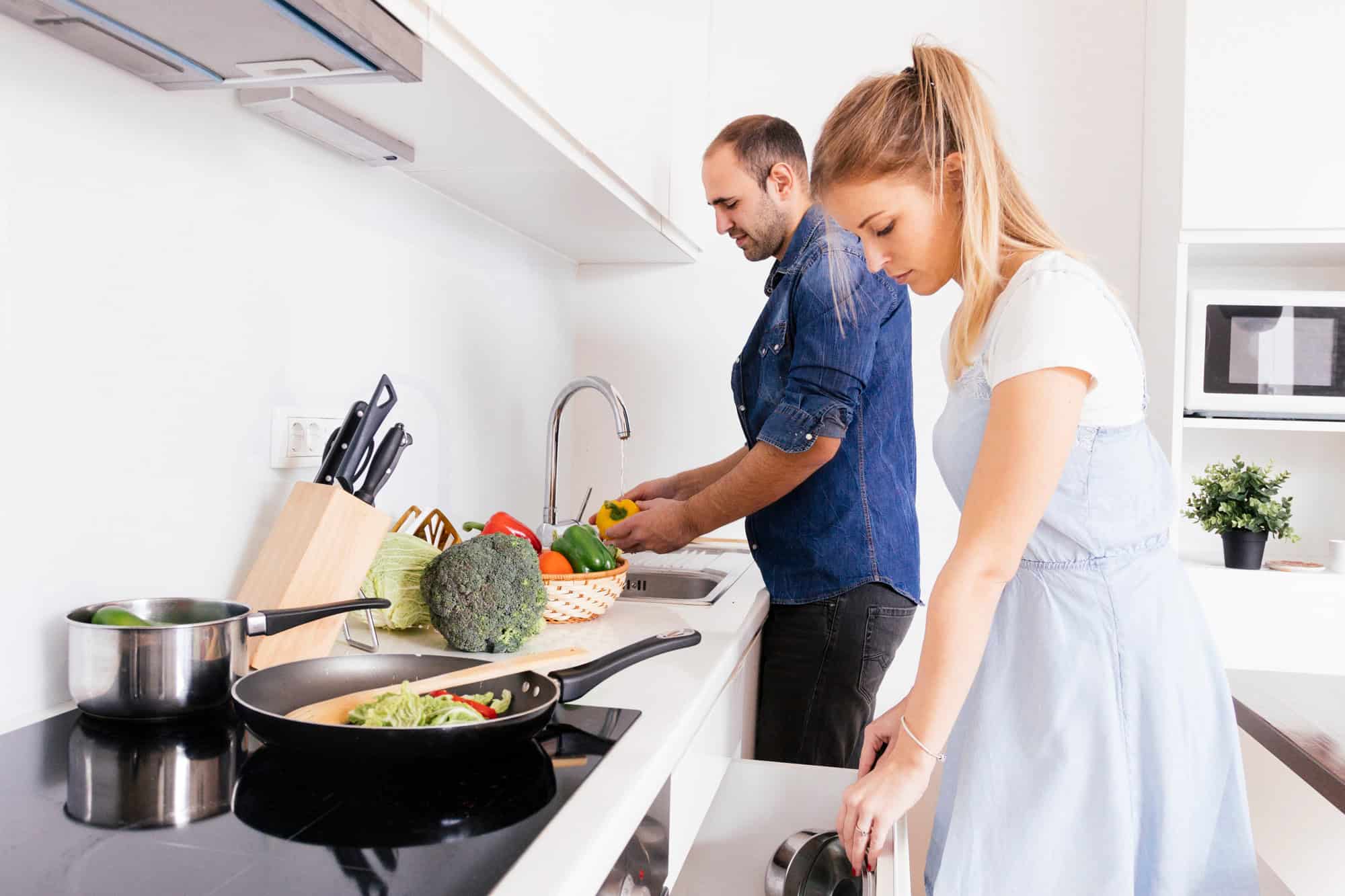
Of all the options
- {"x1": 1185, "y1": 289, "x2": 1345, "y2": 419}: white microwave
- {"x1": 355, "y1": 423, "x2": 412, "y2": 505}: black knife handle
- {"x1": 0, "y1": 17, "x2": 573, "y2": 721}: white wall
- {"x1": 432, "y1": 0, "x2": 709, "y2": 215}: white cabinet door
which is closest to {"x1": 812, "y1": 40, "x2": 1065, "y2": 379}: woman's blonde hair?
{"x1": 432, "y1": 0, "x2": 709, "y2": 215}: white cabinet door

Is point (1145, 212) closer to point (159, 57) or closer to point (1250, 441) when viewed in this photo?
point (1250, 441)

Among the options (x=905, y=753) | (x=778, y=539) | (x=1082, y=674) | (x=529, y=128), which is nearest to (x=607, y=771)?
(x=905, y=753)

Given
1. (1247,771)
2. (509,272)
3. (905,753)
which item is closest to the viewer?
(905,753)

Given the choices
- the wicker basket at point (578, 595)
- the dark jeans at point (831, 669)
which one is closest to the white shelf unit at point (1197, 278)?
the dark jeans at point (831, 669)

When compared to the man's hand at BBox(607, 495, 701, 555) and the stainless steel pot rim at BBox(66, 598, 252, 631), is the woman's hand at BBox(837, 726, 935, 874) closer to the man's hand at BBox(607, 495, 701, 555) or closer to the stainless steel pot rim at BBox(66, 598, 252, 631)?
the stainless steel pot rim at BBox(66, 598, 252, 631)

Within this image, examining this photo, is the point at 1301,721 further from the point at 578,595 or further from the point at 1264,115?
the point at 1264,115

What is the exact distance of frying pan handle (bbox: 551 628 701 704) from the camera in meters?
0.90

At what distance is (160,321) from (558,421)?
0.91 meters

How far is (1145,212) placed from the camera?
2332mm

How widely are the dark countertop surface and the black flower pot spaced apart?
1.17ft

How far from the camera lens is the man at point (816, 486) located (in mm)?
1580

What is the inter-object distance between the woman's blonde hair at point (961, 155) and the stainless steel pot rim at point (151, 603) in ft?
2.52

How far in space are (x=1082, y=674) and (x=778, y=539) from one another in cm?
72

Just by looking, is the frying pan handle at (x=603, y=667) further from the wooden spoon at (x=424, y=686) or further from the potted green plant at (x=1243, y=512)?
the potted green plant at (x=1243, y=512)
